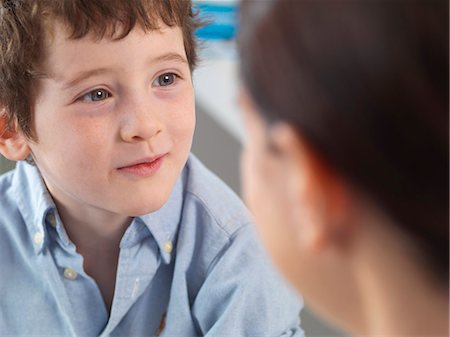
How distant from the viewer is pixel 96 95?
85 cm

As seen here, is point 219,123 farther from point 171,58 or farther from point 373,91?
point 373,91

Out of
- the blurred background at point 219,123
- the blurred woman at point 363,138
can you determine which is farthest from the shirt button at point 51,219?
the blurred background at point 219,123

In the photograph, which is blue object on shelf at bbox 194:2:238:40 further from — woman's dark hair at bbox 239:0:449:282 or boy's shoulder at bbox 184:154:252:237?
woman's dark hair at bbox 239:0:449:282

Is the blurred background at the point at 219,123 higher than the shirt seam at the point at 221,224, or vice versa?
the shirt seam at the point at 221,224

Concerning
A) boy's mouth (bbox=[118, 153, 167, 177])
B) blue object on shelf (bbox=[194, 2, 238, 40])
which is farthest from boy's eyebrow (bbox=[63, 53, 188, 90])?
blue object on shelf (bbox=[194, 2, 238, 40])

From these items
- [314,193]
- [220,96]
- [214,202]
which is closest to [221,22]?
[220,96]

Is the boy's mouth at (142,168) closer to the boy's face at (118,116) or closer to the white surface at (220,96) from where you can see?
the boy's face at (118,116)

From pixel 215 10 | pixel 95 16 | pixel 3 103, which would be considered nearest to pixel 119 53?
pixel 95 16

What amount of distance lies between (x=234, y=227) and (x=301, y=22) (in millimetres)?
493

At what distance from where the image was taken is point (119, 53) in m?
0.82

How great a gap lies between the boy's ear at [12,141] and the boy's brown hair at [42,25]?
0.04 ft

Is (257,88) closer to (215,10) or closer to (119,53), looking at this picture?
(119,53)

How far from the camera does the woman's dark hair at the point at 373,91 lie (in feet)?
1.46

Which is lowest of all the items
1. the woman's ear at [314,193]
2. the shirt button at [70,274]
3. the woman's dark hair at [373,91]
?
the shirt button at [70,274]
